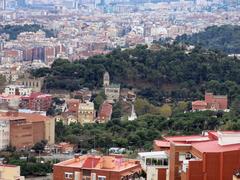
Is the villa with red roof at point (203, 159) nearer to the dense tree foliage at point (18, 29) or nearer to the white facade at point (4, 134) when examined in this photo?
the white facade at point (4, 134)

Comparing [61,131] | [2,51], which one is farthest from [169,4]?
[61,131]

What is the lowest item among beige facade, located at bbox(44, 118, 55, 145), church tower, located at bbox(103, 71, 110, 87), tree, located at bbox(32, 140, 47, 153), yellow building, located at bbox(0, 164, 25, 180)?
tree, located at bbox(32, 140, 47, 153)

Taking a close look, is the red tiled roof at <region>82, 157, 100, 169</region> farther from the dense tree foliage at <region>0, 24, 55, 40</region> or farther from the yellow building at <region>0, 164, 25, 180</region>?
the dense tree foliage at <region>0, 24, 55, 40</region>

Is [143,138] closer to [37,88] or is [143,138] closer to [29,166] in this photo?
[29,166]

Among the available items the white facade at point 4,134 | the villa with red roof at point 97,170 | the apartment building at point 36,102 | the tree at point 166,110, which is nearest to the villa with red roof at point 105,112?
the tree at point 166,110

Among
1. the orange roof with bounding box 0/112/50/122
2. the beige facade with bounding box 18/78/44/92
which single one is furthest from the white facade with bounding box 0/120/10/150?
the beige facade with bounding box 18/78/44/92

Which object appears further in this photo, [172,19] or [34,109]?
[172,19]
